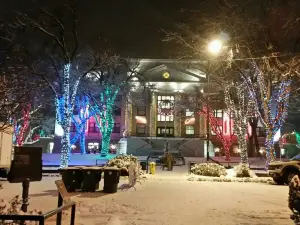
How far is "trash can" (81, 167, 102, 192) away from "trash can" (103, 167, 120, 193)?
16.4 inches

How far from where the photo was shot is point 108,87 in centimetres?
4228

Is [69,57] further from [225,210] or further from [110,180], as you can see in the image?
[225,210]

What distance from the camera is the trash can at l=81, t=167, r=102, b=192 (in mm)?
15258

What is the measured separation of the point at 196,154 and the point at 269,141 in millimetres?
24417

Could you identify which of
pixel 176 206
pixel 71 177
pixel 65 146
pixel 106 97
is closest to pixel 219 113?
pixel 106 97

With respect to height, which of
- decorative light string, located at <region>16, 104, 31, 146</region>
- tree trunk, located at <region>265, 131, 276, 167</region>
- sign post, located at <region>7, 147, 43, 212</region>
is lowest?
sign post, located at <region>7, 147, 43, 212</region>

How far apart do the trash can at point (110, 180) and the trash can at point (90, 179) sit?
1.37 ft

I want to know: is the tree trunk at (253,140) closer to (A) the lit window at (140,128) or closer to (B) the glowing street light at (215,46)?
(A) the lit window at (140,128)

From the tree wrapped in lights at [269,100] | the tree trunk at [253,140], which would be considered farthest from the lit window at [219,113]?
the tree wrapped in lights at [269,100]

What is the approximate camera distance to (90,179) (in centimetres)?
1534

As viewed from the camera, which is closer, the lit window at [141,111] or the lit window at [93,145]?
the lit window at [141,111]

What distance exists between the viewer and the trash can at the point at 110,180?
15.1 meters

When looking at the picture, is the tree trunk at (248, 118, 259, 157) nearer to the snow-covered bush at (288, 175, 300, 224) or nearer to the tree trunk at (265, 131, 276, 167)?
the tree trunk at (265, 131, 276, 167)

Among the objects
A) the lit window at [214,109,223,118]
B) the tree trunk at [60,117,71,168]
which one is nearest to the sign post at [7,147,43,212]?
the tree trunk at [60,117,71,168]
